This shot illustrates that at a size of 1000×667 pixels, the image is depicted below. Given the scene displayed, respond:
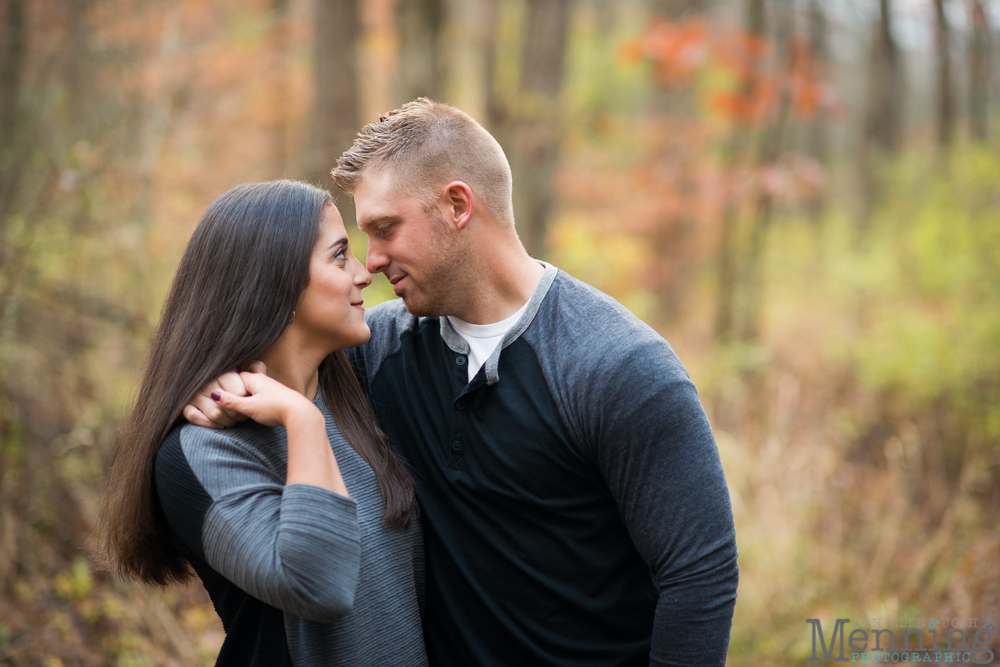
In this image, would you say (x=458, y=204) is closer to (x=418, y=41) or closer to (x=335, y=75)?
(x=418, y=41)

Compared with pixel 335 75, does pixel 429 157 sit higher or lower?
lower

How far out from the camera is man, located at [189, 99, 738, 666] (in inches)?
75.4

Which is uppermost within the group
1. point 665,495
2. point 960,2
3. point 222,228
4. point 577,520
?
point 960,2

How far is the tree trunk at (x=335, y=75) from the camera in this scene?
281 inches

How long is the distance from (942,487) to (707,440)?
15.5 feet

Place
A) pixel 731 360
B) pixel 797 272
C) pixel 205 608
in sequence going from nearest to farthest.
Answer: pixel 205 608 < pixel 731 360 < pixel 797 272

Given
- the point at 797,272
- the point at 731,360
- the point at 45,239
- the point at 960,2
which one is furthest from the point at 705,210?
the point at 45,239

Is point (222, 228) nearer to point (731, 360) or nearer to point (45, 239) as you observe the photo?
point (45, 239)

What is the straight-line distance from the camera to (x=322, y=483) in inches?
66.8

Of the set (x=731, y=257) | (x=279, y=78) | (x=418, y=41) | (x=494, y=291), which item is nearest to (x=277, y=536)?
(x=494, y=291)

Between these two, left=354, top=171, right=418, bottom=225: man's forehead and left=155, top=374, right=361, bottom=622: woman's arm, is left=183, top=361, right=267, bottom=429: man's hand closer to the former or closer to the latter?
left=155, top=374, right=361, bottom=622: woman's arm

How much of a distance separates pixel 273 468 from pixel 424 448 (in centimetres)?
50

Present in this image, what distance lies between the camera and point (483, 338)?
2.19 meters

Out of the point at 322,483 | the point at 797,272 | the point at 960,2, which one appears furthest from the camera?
the point at 797,272
